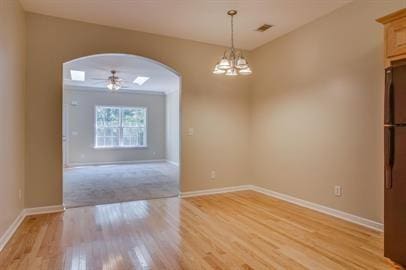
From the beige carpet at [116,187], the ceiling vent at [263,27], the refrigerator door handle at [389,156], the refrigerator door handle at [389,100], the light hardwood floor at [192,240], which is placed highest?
the ceiling vent at [263,27]

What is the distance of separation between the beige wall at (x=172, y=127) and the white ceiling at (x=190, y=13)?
17.0 feet

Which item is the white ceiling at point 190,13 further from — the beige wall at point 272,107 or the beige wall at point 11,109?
the beige wall at point 11,109

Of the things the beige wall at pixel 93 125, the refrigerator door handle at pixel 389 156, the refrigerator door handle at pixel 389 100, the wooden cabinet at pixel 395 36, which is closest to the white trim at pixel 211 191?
the refrigerator door handle at pixel 389 156

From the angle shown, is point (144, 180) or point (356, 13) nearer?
point (356, 13)

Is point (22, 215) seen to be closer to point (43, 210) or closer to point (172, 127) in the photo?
Result: point (43, 210)

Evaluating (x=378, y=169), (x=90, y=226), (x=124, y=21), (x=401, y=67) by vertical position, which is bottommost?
(x=90, y=226)

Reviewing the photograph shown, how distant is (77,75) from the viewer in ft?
24.1

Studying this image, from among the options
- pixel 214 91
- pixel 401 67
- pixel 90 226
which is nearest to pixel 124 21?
pixel 214 91

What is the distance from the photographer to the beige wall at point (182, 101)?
379 centimetres

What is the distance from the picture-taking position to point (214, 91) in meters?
5.09

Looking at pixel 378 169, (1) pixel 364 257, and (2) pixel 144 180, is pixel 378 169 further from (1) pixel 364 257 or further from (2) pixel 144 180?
(2) pixel 144 180

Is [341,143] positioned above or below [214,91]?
below

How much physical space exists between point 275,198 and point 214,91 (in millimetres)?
2298

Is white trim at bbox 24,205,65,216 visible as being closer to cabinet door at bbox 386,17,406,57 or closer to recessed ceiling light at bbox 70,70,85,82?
recessed ceiling light at bbox 70,70,85,82
